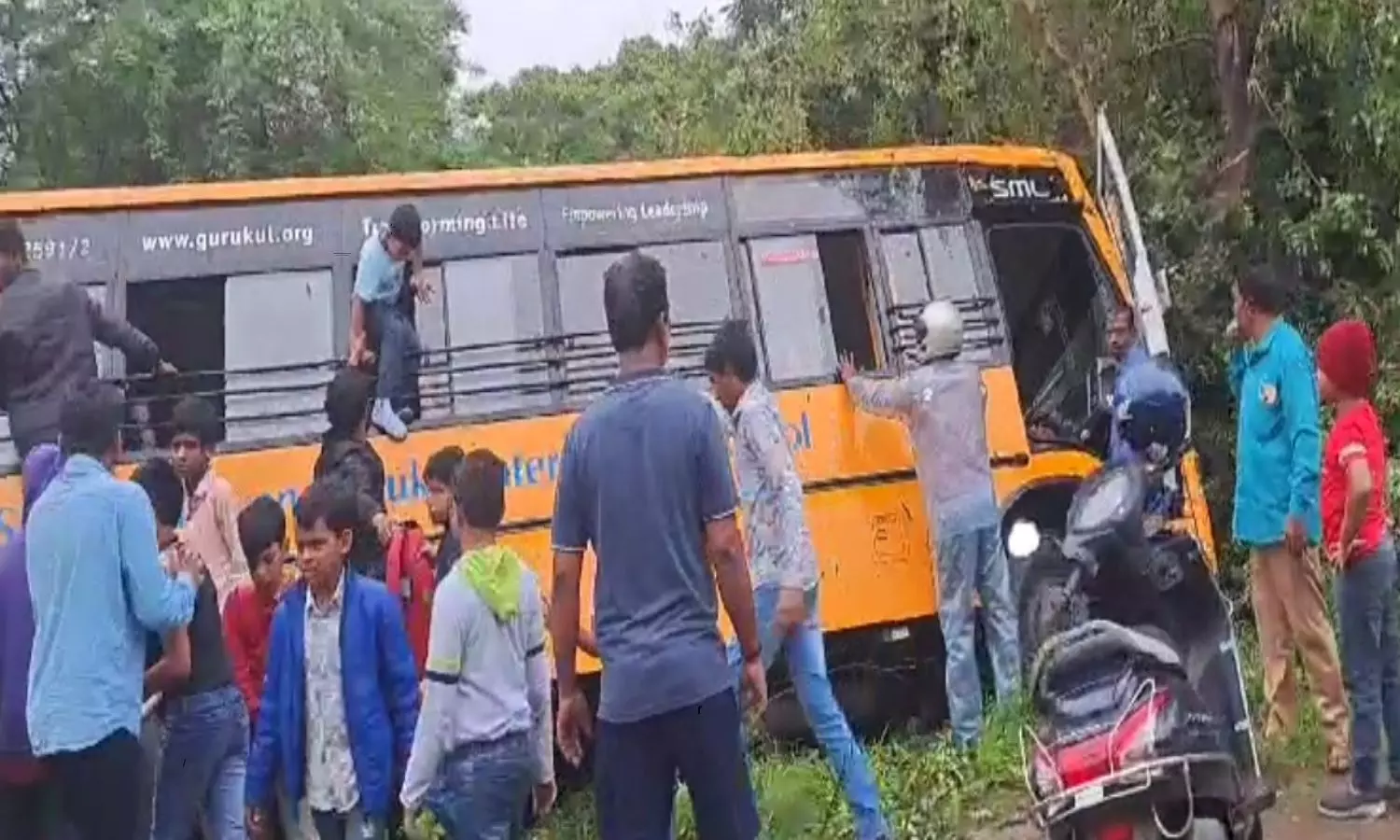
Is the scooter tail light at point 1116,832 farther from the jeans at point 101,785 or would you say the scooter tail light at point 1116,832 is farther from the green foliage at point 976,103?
the green foliage at point 976,103

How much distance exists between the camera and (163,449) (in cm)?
743

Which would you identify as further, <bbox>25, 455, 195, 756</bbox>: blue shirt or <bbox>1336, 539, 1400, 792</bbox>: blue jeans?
<bbox>1336, 539, 1400, 792</bbox>: blue jeans

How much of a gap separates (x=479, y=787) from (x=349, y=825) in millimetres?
541

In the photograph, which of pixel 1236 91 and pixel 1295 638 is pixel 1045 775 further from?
pixel 1236 91

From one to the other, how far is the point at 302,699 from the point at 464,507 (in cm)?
76

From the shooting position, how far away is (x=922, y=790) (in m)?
7.06

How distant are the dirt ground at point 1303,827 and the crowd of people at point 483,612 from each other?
101mm

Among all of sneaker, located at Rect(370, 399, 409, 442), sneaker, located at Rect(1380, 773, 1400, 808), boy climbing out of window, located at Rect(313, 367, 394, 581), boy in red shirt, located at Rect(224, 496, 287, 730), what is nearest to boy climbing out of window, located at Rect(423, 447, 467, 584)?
boy climbing out of window, located at Rect(313, 367, 394, 581)

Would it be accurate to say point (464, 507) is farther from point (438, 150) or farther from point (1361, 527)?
point (438, 150)

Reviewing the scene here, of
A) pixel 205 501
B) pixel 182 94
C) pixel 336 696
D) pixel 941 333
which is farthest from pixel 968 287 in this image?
pixel 182 94

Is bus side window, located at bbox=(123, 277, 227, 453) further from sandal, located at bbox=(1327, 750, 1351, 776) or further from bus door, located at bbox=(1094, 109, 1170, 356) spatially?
sandal, located at bbox=(1327, 750, 1351, 776)

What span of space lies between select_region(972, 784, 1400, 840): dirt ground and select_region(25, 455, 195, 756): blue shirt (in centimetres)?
334

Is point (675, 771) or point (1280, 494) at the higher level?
point (1280, 494)

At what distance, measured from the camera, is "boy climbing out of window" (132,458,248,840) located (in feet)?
17.9
